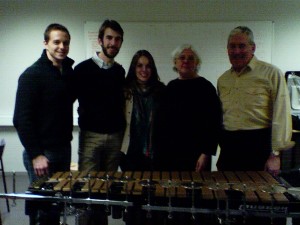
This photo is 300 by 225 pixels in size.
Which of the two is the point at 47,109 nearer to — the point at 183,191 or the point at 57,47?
the point at 57,47

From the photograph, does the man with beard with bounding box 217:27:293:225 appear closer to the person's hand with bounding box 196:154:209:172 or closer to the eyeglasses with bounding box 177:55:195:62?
the person's hand with bounding box 196:154:209:172

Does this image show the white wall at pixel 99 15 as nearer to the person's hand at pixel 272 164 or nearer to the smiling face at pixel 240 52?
the smiling face at pixel 240 52

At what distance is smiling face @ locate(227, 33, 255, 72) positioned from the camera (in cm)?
294

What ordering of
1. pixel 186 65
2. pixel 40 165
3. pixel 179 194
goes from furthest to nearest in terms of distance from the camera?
pixel 186 65 → pixel 40 165 → pixel 179 194

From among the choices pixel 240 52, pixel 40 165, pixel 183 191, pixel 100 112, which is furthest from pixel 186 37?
pixel 183 191

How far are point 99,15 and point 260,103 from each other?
2.13 meters

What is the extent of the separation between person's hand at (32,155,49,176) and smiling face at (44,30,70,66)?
71 cm

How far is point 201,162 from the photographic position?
9.70 ft

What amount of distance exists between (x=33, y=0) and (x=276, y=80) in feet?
9.23

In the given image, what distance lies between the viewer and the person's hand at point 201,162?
9.68 ft

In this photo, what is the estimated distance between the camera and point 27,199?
2139 mm

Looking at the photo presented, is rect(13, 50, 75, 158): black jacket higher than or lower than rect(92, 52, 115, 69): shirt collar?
lower

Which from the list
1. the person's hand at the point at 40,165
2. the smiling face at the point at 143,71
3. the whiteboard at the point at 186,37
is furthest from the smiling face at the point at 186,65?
the person's hand at the point at 40,165

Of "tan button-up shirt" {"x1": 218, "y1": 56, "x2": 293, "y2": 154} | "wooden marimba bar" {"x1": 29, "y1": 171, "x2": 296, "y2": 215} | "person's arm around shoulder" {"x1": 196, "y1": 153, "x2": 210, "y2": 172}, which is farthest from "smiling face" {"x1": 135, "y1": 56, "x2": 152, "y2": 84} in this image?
"wooden marimba bar" {"x1": 29, "y1": 171, "x2": 296, "y2": 215}
